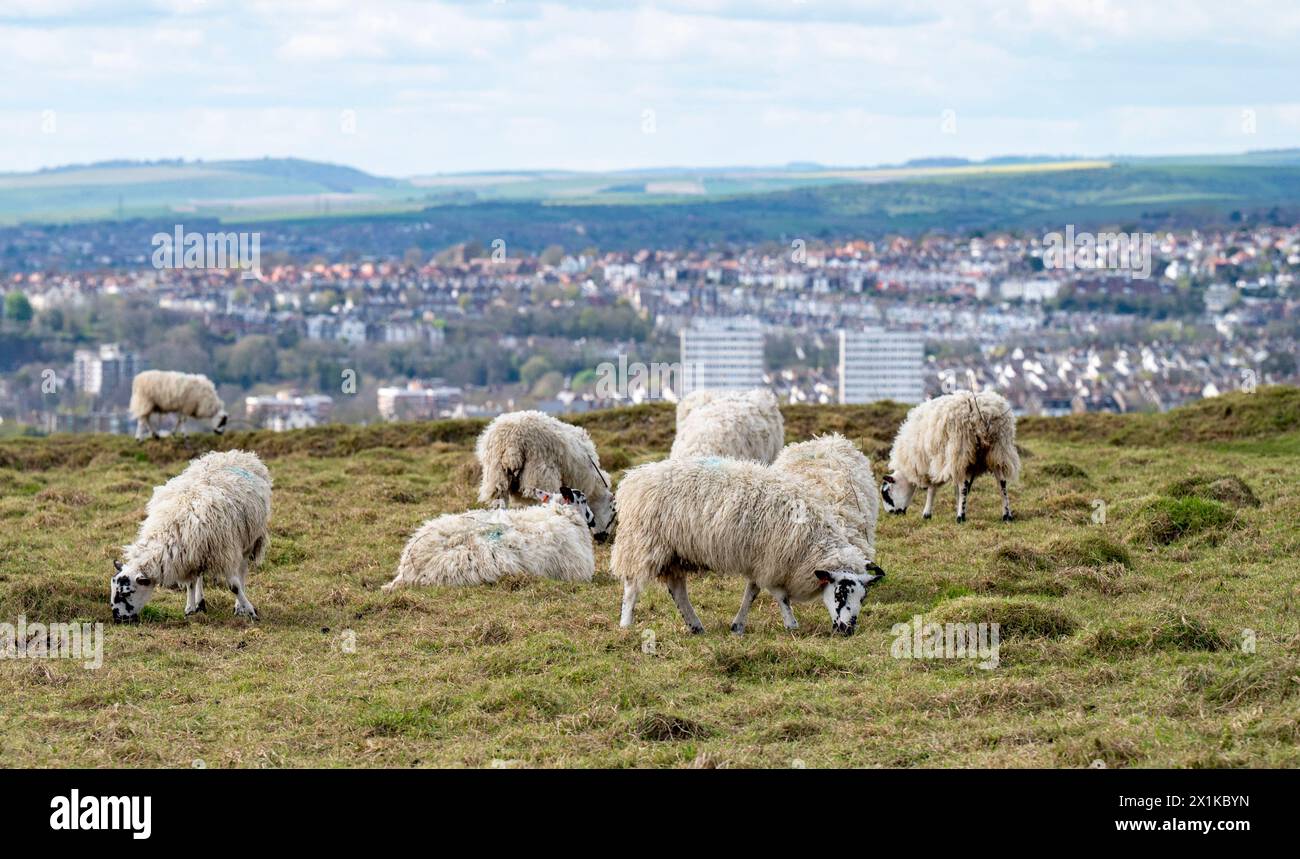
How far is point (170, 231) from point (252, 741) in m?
176

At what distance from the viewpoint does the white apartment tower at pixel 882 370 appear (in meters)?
77.5

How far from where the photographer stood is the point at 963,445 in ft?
62.9

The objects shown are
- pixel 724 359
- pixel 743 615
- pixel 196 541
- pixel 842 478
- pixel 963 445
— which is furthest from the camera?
pixel 724 359

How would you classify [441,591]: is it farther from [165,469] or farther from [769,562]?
[165,469]

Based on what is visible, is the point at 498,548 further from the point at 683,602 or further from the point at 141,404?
the point at 141,404

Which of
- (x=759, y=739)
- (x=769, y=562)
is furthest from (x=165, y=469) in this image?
(x=759, y=739)

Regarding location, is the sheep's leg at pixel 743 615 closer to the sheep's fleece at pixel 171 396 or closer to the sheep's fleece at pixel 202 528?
the sheep's fleece at pixel 202 528

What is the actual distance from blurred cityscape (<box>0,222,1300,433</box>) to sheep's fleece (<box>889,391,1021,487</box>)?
1331 inches

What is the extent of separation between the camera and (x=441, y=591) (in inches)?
601

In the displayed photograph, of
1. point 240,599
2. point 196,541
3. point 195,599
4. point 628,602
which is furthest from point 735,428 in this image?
point 196,541

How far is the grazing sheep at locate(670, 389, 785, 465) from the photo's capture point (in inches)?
744

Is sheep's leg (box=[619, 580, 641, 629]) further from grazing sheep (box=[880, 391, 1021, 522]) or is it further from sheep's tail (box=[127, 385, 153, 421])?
sheep's tail (box=[127, 385, 153, 421])

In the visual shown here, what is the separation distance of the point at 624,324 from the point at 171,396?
92.6 m

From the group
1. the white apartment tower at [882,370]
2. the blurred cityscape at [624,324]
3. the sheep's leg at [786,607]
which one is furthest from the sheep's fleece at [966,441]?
the white apartment tower at [882,370]
